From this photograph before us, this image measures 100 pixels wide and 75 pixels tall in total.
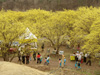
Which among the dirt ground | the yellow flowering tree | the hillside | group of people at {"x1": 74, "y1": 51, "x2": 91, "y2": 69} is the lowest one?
the dirt ground

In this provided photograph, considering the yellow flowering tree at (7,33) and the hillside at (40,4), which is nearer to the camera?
the yellow flowering tree at (7,33)

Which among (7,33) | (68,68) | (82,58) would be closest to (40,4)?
(82,58)

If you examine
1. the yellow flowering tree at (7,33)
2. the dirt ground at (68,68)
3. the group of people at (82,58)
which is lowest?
the dirt ground at (68,68)

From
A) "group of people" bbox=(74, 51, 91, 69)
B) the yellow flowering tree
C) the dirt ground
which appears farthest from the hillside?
the yellow flowering tree

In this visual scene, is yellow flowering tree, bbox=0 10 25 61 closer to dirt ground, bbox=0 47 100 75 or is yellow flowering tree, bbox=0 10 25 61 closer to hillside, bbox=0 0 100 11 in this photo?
dirt ground, bbox=0 47 100 75

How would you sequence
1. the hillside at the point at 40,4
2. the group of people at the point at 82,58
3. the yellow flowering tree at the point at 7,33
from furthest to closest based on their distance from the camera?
the hillside at the point at 40,4 < the group of people at the point at 82,58 < the yellow flowering tree at the point at 7,33

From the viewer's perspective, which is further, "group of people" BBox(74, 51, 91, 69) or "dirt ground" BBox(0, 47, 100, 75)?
"group of people" BBox(74, 51, 91, 69)

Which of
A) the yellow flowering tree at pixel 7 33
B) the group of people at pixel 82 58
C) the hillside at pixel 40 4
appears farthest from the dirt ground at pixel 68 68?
the hillside at pixel 40 4

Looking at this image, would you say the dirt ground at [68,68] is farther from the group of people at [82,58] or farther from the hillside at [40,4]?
the hillside at [40,4]

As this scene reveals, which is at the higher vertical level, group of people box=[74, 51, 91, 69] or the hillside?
the hillside

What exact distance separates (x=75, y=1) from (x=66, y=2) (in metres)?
4.70

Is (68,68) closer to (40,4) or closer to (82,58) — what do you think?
(82,58)

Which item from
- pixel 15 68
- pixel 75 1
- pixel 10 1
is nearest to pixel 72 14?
pixel 15 68

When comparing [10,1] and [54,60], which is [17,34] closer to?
[54,60]
